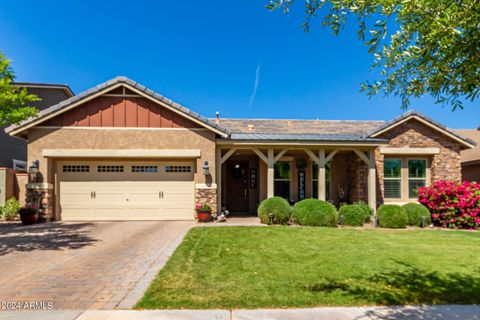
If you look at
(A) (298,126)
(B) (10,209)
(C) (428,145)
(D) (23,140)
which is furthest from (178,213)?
(D) (23,140)

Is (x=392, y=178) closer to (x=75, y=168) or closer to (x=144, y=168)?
(x=144, y=168)

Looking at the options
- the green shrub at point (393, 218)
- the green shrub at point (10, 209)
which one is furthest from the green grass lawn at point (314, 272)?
the green shrub at point (10, 209)

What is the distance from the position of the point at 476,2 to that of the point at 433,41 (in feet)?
1.51

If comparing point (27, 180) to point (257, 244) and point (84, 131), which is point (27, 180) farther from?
point (257, 244)

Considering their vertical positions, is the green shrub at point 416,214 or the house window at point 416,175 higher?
the house window at point 416,175

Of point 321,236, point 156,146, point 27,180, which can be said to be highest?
point 156,146

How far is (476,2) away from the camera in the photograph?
8.52 ft

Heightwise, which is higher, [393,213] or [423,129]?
[423,129]

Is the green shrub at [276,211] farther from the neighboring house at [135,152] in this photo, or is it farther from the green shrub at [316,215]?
the neighboring house at [135,152]

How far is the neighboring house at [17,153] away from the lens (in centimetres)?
1216

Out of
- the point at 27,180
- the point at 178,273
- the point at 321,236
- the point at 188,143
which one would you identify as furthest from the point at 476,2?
the point at 27,180

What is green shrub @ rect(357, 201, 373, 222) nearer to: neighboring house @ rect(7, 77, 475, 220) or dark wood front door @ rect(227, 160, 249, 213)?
neighboring house @ rect(7, 77, 475, 220)

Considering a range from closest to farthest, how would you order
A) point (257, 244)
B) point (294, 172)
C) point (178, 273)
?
point (178, 273) < point (257, 244) < point (294, 172)

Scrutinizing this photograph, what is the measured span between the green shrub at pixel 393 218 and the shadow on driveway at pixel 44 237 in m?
9.85
